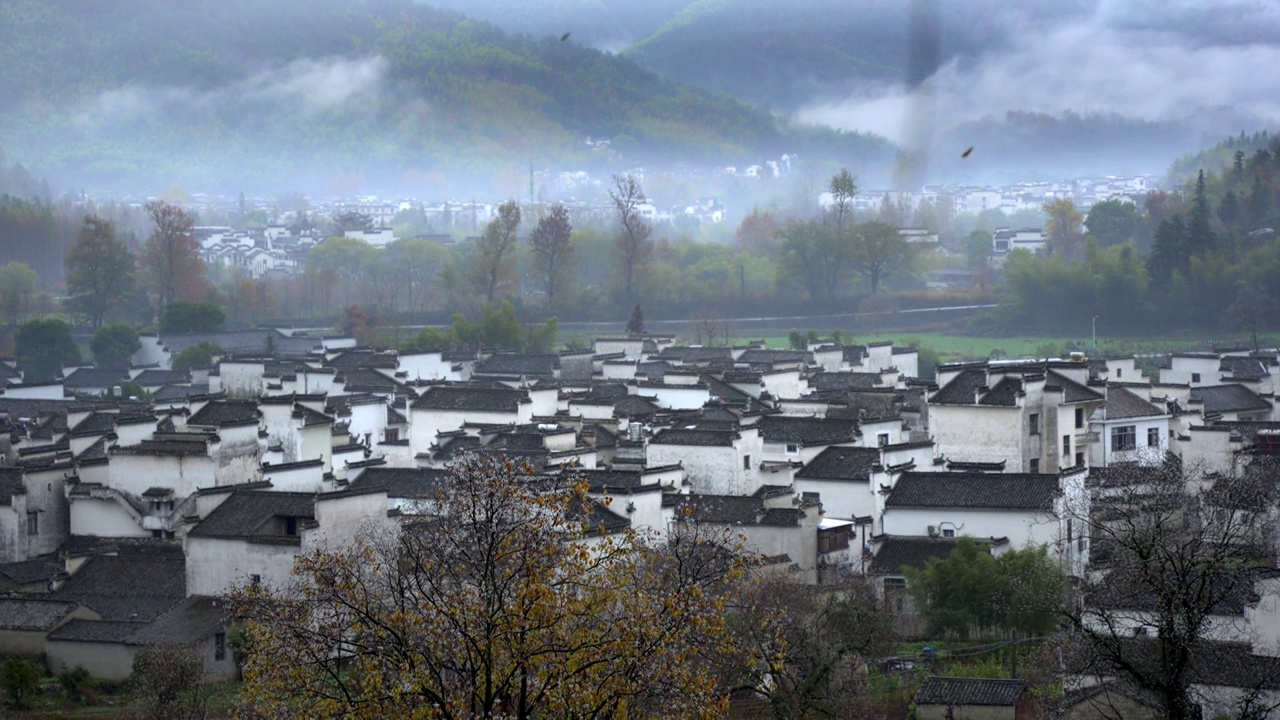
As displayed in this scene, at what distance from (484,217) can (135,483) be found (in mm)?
94985

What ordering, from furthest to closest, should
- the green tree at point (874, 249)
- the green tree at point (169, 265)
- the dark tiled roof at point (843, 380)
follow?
1. the green tree at point (874, 249)
2. the green tree at point (169, 265)
3. the dark tiled roof at point (843, 380)

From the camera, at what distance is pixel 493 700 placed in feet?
27.7

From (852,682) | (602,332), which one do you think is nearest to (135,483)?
(852,682)

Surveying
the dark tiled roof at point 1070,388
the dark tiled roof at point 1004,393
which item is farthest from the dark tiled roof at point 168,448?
the dark tiled roof at point 1070,388

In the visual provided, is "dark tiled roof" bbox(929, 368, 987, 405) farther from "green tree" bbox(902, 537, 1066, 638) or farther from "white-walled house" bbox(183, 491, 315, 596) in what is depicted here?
"white-walled house" bbox(183, 491, 315, 596)

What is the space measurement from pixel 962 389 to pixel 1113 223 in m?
45.2

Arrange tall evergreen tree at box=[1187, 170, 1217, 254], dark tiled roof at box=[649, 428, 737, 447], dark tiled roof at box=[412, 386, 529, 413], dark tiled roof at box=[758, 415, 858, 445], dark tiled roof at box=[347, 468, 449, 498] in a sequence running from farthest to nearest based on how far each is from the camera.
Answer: tall evergreen tree at box=[1187, 170, 1217, 254] → dark tiled roof at box=[412, 386, 529, 413] → dark tiled roof at box=[758, 415, 858, 445] → dark tiled roof at box=[649, 428, 737, 447] → dark tiled roof at box=[347, 468, 449, 498]

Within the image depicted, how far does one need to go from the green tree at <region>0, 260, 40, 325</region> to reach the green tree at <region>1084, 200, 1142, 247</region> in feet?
118

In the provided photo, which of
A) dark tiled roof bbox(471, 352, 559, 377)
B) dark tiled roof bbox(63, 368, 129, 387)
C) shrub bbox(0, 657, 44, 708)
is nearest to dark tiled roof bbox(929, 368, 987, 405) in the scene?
dark tiled roof bbox(471, 352, 559, 377)

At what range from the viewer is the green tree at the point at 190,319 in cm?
4459

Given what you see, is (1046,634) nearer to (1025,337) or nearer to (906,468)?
(906,468)

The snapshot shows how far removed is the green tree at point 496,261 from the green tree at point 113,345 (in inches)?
556

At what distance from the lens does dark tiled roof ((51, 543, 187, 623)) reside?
18.6 meters

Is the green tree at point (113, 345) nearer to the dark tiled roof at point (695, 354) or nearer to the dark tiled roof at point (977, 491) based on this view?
the dark tiled roof at point (695, 354)
